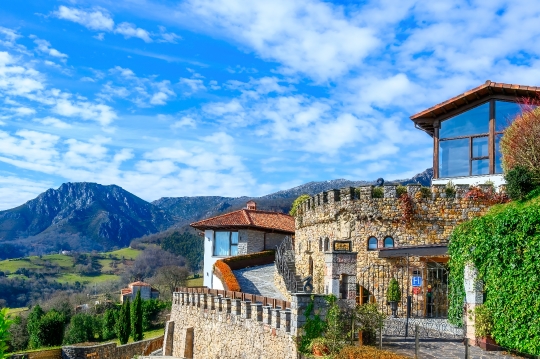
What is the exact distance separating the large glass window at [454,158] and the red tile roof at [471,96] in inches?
53.7

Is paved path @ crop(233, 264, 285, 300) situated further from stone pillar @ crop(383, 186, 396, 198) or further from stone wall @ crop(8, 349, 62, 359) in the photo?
stone wall @ crop(8, 349, 62, 359)

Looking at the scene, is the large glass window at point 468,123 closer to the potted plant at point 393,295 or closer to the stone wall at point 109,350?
the potted plant at point 393,295

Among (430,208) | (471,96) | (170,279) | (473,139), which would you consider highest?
(471,96)

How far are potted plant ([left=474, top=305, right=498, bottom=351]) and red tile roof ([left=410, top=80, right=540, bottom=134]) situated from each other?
10.8 meters

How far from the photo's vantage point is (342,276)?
14086 millimetres

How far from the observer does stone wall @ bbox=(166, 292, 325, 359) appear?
1409cm

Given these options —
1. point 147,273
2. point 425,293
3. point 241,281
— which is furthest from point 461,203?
point 147,273

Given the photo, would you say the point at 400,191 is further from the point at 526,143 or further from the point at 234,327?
the point at 234,327

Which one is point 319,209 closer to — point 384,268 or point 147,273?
point 384,268

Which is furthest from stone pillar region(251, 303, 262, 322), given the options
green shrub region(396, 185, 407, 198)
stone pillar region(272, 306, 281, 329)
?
green shrub region(396, 185, 407, 198)

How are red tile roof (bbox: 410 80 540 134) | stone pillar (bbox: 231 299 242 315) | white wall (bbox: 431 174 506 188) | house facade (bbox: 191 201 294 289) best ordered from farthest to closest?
house facade (bbox: 191 201 294 289)
white wall (bbox: 431 174 506 188)
red tile roof (bbox: 410 80 540 134)
stone pillar (bbox: 231 299 242 315)

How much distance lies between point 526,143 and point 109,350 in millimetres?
27921

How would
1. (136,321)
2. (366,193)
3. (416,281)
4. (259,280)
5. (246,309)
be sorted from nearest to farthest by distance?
(246,309) → (416,281) → (366,193) → (259,280) → (136,321)

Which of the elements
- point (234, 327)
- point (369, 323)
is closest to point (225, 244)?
point (234, 327)
